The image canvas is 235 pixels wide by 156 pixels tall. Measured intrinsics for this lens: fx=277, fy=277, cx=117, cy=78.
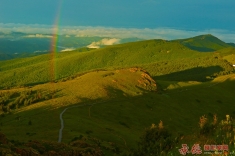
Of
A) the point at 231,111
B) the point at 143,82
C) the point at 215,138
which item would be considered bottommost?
the point at 231,111

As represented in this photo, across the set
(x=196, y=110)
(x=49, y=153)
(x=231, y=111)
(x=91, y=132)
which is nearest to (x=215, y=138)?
(x=49, y=153)

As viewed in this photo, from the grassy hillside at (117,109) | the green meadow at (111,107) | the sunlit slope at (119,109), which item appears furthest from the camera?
the green meadow at (111,107)

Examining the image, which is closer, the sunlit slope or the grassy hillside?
the grassy hillside

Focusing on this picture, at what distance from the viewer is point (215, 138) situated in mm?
15734

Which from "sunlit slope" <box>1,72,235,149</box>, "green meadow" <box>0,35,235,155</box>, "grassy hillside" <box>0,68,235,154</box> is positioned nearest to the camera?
"grassy hillside" <box>0,68,235,154</box>

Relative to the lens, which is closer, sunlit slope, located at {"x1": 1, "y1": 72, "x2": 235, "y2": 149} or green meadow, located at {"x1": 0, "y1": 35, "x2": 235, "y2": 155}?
sunlit slope, located at {"x1": 1, "y1": 72, "x2": 235, "y2": 149}

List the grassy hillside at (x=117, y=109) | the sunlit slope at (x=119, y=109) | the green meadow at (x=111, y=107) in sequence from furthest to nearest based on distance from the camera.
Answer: the green meadow at (x=111, y=107) → the sunlit slope at (x=119, y=109) → the grassy hillside at (x=117, y=109)

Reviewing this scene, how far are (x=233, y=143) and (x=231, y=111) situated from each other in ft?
355

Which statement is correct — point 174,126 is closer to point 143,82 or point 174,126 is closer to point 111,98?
point 111,98

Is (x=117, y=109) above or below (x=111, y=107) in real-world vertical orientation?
below

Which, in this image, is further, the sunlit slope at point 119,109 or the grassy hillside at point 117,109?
the sunlit slope at point 119,109

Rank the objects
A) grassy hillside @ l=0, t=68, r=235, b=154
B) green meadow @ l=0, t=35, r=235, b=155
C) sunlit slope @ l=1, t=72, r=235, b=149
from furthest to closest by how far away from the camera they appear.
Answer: green meadow @ l=0, t=35, r=235, b=155 < sunlit slope @ l=1, t=72, r=235, b=149 < grassy hillside @ l=0, t=68, r=235, b=154

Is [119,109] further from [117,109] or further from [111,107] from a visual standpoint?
[111,107]

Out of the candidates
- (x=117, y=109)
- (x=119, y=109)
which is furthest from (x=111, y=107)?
(x=119, y=109)
